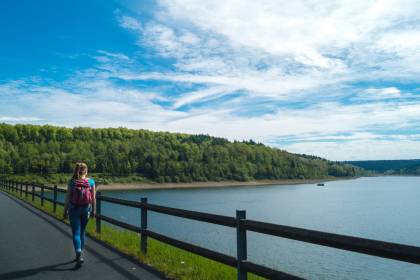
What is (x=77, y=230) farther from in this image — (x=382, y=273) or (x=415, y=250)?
(x=382, y=273)

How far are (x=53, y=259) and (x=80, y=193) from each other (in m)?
1.59

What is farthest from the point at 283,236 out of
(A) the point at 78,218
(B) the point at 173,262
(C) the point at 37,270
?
(C) the point at 37,270

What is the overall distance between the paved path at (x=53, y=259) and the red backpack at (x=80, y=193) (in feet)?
4.05

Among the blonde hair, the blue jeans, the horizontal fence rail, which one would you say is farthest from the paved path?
the blonde hair

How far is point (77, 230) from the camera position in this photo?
869 centimetres

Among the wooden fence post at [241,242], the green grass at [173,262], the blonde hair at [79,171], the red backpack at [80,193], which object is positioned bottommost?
the green grass at [173,262]

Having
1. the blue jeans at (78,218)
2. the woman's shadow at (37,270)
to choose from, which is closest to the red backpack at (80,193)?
the blue jeans at (78,218)

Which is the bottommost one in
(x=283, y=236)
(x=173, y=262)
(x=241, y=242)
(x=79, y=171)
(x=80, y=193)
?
(x=173, y=262)

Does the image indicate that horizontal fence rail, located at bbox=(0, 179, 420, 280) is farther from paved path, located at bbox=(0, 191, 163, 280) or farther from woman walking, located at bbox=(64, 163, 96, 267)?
woman walking, located at bbox=(64, 163, 96, 267)

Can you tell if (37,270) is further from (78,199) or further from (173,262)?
(173,262)

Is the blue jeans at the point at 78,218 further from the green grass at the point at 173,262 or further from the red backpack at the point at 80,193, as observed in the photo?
the green grass at the point at 173,262

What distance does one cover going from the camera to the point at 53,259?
8.95m

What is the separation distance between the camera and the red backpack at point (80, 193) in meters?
8.65

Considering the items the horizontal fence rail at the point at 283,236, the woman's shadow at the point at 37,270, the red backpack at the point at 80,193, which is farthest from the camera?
the red backpack at the point at 80,193
